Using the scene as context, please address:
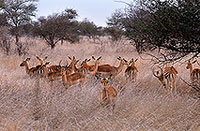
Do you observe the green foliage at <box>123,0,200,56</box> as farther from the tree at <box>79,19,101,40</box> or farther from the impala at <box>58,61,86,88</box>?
the tree at <box>79,19,101,40</box>

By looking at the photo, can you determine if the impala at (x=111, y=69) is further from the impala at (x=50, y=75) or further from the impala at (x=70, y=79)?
the impala at (x=50, y=75)

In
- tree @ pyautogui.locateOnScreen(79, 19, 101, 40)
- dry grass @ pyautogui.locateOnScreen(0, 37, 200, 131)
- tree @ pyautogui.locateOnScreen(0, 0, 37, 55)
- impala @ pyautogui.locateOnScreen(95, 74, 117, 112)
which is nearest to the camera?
dry grass @ pyautogui.locateOnScreen(0, 37, 200, 131)

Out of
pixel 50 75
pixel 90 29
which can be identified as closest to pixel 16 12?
pixel 50 75

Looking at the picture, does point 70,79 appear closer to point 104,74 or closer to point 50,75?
point 50,75

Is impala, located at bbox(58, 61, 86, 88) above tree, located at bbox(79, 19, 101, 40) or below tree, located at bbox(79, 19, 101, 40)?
below

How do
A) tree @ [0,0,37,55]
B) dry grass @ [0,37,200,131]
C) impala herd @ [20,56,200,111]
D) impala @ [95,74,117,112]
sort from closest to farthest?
dry grass @ [0,37,200,131] < impala @ [95,74,117,112] < impala herd @ [20,56,200,111] < tree @ [0,0,37,55]

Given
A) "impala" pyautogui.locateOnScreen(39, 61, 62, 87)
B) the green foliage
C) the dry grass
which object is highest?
the green foliage

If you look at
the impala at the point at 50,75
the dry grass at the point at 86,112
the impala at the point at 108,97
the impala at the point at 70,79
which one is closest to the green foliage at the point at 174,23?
the dry grass at the point at 86,112

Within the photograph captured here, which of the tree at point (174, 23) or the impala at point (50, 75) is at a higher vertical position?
the tree at point (174, 23)

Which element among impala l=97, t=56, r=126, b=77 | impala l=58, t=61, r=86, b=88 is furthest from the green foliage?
impala l=97, t=56, r=126, b=77

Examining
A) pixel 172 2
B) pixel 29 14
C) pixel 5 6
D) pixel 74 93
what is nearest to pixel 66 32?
pixel 29 14

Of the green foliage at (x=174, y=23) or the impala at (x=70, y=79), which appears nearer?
the green foliage at (x=174, y=23)

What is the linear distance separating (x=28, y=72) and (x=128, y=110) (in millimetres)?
3976

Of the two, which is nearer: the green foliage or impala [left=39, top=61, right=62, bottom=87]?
the green foliage
